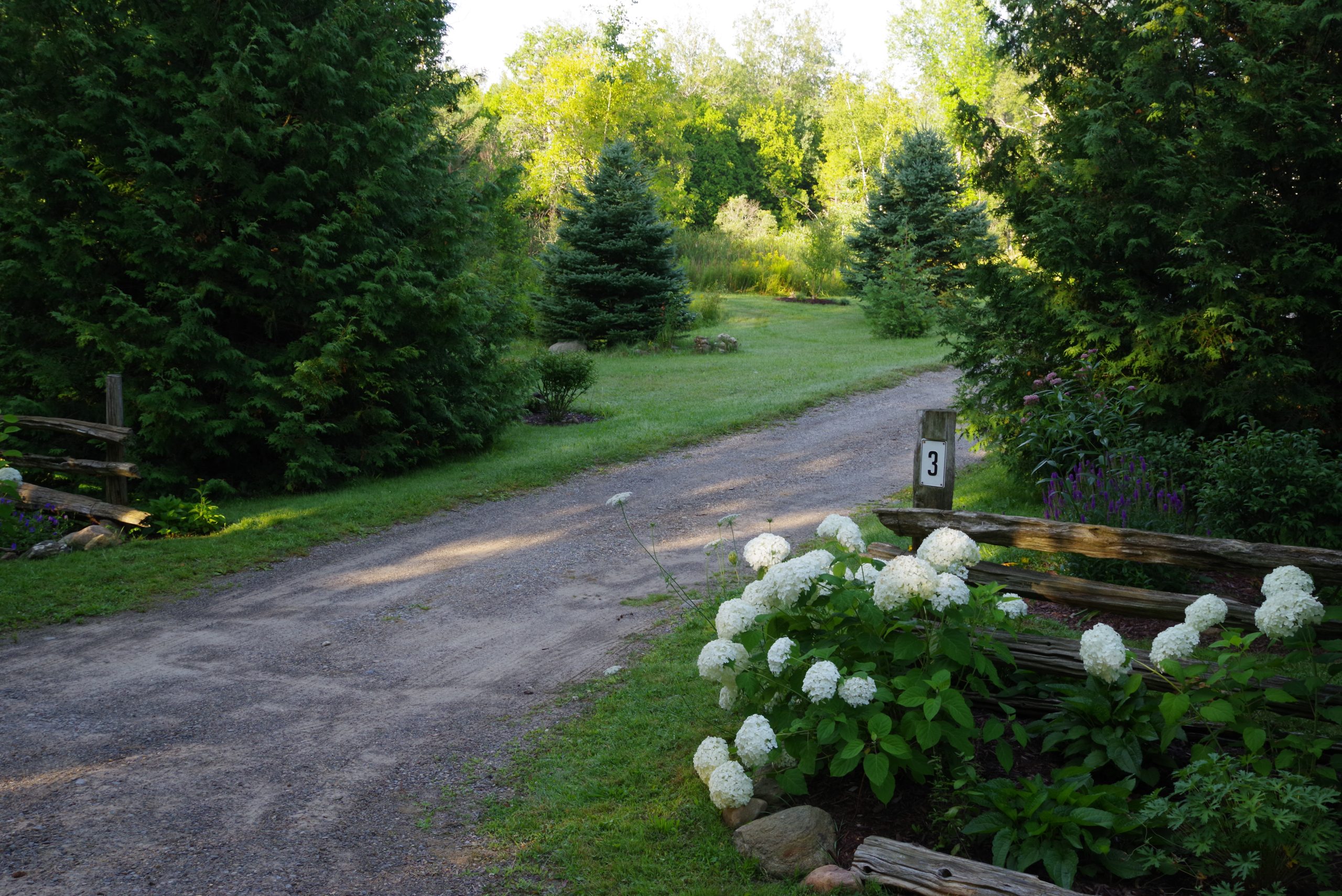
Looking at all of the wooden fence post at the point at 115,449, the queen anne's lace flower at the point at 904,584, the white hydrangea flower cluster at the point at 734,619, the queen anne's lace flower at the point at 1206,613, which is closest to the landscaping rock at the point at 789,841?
the white hydrangea flower cluster at the point at 734,619

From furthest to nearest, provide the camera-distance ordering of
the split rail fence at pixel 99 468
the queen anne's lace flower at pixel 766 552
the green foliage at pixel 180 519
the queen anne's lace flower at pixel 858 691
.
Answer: the green foliage at pixel 180 519
the split rail fence at pixel 99 468
the queen anne's lace flower at pixel 766 552
the queen anne's lace flower at pixel 858 691

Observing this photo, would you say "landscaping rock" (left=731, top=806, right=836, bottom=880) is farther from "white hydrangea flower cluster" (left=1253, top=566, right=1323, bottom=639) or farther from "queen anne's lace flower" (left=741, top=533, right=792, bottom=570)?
"white hydrangea flower cluster" (left=1253, top=566, right=1323, bottom=639)

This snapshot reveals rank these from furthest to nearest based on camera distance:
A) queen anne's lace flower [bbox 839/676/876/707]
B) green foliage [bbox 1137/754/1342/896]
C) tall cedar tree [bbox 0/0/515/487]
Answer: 1. tall cedar tree [bbox 0/0/515/487]
2. queen anne's lace flower [bbox 839/676/876/707]
3. green foliage [bbox 1137/754/1342/896]

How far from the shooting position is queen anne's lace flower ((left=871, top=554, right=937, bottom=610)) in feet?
11.6

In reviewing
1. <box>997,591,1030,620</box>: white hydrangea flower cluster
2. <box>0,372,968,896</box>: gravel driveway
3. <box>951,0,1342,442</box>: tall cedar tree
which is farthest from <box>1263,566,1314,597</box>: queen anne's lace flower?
<box>951,0,1342,442</box>: tall cedar tree

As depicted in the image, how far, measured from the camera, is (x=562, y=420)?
15078mm

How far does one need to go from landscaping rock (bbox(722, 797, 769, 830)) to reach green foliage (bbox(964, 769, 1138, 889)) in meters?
0.85

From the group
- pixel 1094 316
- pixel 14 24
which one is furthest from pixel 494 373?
pixel 1094 316

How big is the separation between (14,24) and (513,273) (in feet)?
27.9

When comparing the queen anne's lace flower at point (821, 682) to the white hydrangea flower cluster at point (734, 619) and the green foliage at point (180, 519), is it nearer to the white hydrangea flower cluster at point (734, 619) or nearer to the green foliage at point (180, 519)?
the white hydrangea flower cluster at point (734, 619)

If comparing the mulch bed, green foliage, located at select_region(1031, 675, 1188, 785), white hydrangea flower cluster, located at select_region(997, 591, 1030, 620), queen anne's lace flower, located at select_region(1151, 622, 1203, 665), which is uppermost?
white hydrangea flower cluster, located at select_region(997, 591, 1030, 620)

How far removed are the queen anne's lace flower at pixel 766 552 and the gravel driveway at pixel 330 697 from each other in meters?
1.71

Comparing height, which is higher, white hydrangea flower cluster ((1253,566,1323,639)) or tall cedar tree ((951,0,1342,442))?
tall cedar tree ((951,0,1342,442))

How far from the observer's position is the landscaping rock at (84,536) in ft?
28.3
